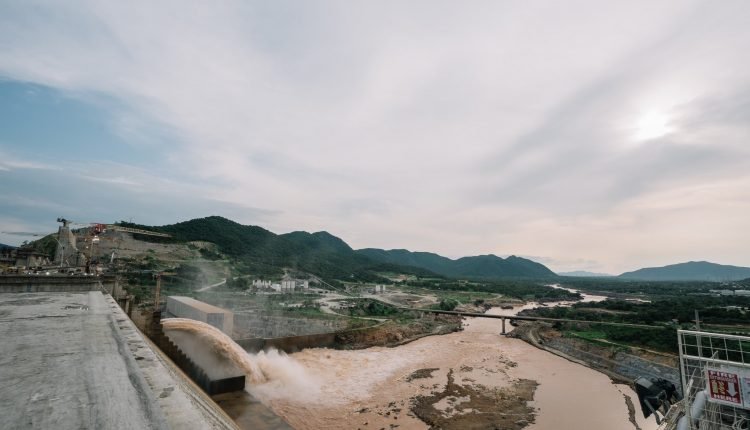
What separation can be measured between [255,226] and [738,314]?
134118mm

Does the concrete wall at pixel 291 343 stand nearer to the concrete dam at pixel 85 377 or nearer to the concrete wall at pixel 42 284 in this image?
the concrete wall at pixel 42 284

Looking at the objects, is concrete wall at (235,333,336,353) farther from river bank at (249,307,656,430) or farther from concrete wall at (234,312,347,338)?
concrete wall at (234,312,347,338)

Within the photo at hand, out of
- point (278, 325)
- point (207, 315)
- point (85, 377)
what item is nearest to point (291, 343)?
point (207, 315)

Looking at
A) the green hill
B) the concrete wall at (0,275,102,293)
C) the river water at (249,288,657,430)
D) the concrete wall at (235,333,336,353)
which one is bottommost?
the river water at (249,288,657,430)

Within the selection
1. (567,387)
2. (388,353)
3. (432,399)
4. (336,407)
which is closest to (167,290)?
(388,353)

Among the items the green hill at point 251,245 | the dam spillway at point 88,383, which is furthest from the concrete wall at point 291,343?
the green hill at point 251,245

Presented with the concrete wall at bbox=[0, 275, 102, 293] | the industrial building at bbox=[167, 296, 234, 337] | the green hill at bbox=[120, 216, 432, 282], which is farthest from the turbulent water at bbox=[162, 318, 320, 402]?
the green hill at bbox=[120, 216, 432, 282]

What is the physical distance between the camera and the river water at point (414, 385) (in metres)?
20.9

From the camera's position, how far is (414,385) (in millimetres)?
26953

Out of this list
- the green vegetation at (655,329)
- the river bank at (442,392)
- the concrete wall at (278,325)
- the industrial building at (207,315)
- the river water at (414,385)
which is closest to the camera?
the river bank at (442,392)

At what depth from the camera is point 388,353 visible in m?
38.0

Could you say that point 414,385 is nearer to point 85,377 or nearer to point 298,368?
point 298,368

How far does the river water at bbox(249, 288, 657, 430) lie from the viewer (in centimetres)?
2091

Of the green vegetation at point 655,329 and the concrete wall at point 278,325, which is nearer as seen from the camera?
the green vegetation at point 655,329
